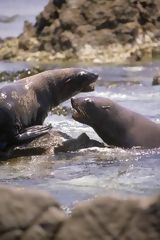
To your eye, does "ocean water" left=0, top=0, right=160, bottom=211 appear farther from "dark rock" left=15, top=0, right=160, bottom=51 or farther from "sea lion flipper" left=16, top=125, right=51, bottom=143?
"dark rock" left=15, top=0, right=160, bottom=51

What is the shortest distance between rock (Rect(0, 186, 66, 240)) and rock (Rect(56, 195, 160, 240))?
5 cm

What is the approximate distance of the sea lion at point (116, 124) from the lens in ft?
29.4

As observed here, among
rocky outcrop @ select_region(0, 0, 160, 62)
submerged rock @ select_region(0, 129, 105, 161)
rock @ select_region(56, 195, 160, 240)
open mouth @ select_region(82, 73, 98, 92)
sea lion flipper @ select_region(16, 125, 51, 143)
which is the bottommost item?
rocky outcrop @ select_region(0, 0, 160, 62)

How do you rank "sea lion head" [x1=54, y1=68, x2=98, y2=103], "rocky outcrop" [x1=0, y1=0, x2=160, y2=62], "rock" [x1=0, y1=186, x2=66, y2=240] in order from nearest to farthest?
"rock" [x1=0, y1=186, x2=66, y2=240]
"sea lion head" [x1=54, y1=68, x2=98, y2=103]
"rocky outcrop" [x1=0, y1=0, x2=160, y2=62]

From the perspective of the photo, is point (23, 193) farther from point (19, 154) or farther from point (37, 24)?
point (37, 24)

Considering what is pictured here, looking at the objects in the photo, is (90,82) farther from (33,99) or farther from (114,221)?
(114,221)

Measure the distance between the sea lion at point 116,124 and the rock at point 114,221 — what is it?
19.3ft

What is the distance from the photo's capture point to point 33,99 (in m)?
9.04

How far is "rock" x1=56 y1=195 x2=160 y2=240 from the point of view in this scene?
9.60 ft

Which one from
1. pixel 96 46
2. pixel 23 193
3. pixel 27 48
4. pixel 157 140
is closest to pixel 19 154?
pixel 157 140

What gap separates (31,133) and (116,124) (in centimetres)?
116

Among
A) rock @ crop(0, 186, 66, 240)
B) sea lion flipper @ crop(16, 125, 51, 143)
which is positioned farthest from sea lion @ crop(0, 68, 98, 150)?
rock @ crop(0, 186, 66, 240)

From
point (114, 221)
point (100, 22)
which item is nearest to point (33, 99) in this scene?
point (114, 221)

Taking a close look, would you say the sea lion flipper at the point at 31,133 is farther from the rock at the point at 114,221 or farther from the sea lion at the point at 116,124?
the rock at the point at 114,221
